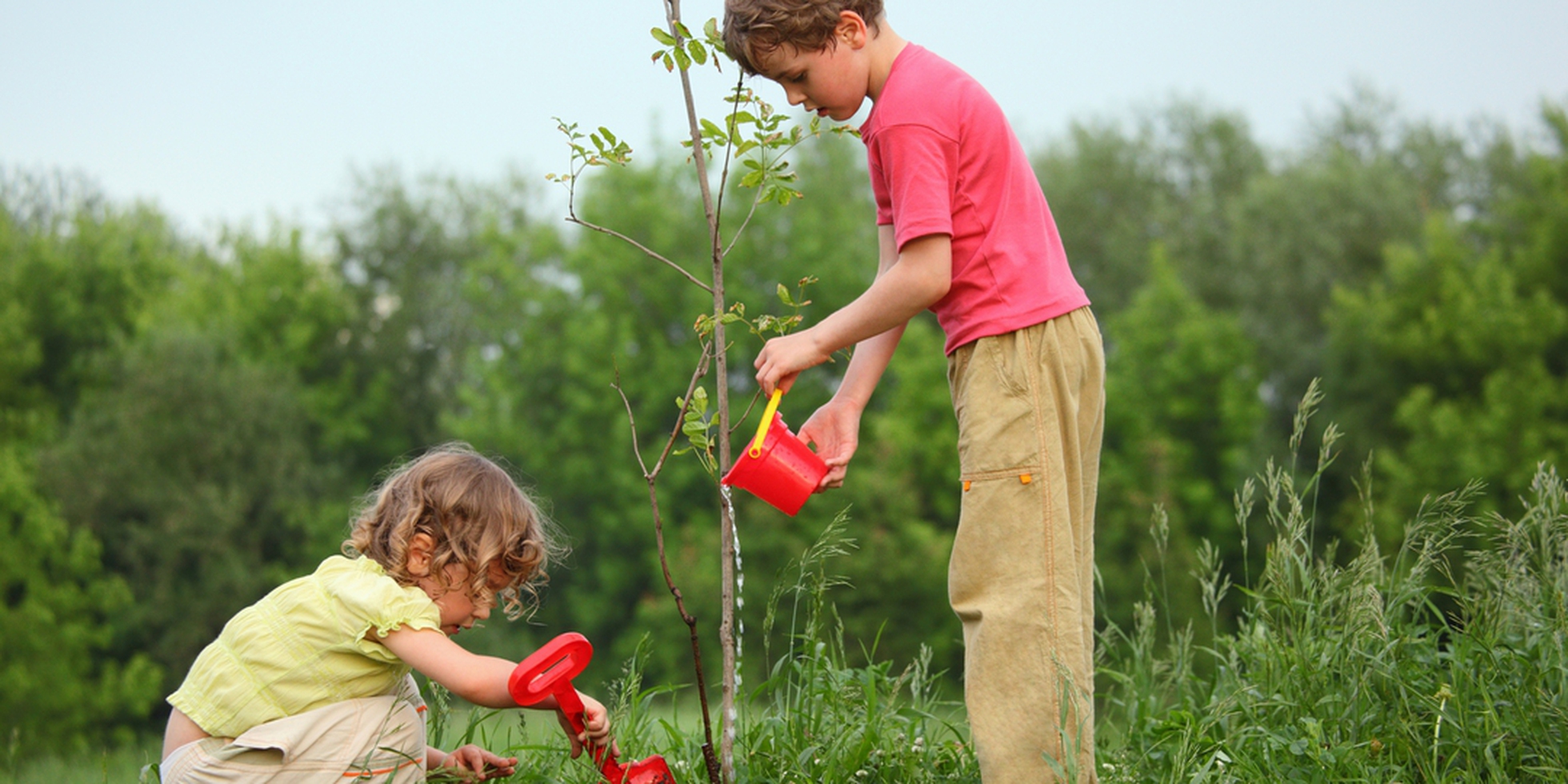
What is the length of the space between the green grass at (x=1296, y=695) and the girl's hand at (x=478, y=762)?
101mm

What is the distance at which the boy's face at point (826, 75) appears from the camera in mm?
2125

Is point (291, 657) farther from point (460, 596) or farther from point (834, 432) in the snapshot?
point (834, 432)

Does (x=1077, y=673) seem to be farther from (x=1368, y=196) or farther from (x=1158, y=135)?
(x=1158, y=135)

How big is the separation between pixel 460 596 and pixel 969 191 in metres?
1.10

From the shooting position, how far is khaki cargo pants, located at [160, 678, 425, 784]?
2023mm

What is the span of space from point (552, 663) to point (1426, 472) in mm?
20966

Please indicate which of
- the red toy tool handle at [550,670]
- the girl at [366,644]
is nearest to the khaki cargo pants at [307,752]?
the girl at [366,644]

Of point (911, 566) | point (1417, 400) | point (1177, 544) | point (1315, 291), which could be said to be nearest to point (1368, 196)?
point (1315, 291)

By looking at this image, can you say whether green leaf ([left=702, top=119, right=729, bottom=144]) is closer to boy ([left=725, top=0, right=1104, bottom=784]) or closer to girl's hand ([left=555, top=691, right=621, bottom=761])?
boy ([left=725, top=0, right=1104, bottom=784])

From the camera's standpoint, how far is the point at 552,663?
191 cm

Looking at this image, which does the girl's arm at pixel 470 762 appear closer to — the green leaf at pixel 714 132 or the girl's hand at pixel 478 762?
the girl's hand at pixel 478 762

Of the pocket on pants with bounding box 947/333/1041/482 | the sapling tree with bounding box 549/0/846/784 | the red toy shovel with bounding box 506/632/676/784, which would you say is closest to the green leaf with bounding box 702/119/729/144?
the sapling tree with bounding box 549/0/846/784

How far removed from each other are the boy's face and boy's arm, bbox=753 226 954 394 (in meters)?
0.28

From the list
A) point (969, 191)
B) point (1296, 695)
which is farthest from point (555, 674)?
point (1296, 695)
